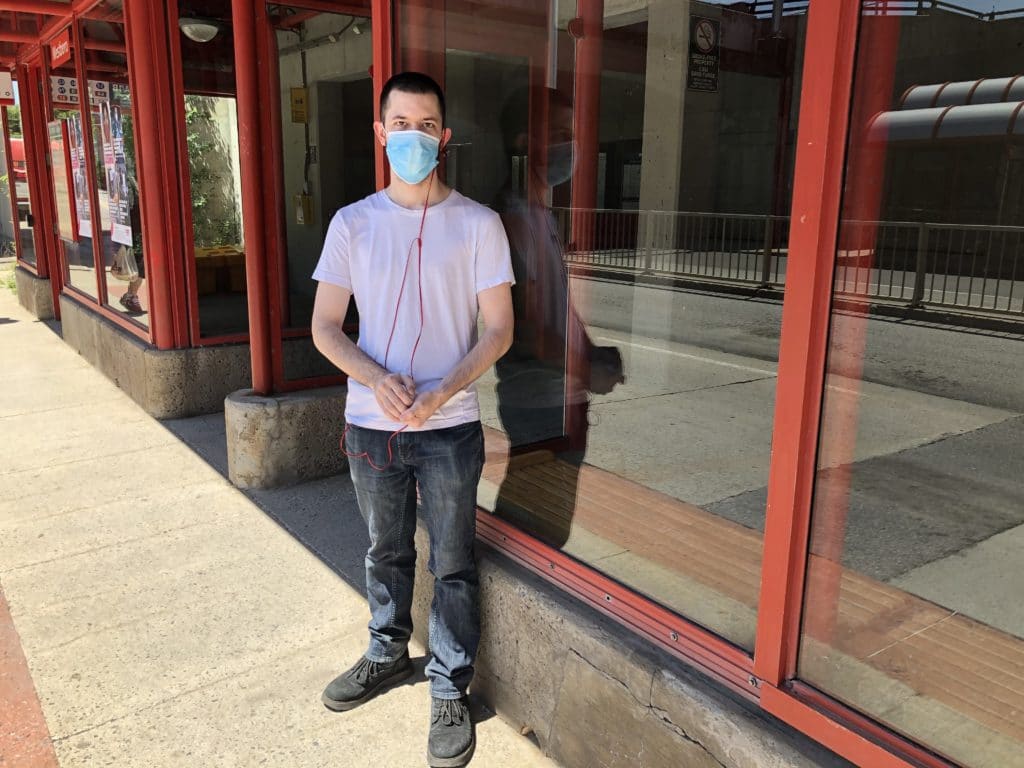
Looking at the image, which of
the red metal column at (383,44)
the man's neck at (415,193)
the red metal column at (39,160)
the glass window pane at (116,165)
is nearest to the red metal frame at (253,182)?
the red metal column at (383,44)

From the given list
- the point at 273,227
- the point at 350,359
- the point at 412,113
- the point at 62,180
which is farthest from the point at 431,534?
the point at 62,180

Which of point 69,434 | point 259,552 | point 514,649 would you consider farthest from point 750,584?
point 69,434

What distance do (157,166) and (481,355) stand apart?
4159 millimetres

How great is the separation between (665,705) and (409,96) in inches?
66.5

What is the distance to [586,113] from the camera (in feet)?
12.9

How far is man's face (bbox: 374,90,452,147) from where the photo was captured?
7.23 ft

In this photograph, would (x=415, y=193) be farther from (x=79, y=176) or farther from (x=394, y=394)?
(x=79, y=176)

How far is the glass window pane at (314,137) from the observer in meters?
5.84

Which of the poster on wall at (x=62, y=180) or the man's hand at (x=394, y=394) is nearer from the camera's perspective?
the man's hand at (x=394, y=394)

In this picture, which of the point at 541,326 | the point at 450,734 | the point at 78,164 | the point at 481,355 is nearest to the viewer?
the point at 481,355

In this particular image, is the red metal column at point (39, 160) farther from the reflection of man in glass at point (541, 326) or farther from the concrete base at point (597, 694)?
the concrete base at point (597, 694)

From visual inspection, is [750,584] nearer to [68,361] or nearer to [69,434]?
[69,434]

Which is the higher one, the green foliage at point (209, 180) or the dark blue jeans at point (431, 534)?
the green foliage at point (209, 180)

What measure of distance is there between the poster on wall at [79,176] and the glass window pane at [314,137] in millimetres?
1990
